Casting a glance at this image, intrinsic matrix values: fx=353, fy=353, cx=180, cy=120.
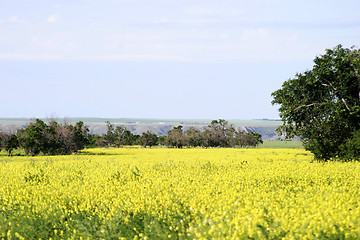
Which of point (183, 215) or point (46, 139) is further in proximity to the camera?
point (46, 139)

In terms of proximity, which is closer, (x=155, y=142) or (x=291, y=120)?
(x=291, y=120)

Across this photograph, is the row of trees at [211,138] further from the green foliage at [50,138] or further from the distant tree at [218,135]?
the green foliage at [50,138]

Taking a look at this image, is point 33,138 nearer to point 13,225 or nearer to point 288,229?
point 13,225

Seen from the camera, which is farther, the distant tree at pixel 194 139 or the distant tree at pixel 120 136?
the distant tree at pixel 120 136

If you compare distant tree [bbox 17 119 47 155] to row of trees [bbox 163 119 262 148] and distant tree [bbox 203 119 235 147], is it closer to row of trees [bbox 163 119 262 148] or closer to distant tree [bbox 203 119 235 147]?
row of trees [bbox 163 119 262 148]

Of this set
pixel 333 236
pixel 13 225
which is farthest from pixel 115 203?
pixel 333 236

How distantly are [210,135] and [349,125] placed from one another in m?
63.3

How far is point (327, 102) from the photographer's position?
86.3 feet

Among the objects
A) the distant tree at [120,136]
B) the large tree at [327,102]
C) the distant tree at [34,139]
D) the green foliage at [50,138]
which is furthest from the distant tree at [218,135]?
the large tree at [327,102]

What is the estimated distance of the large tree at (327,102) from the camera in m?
25.3

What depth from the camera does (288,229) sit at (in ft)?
20.2

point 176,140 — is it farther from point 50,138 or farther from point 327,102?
point 327,102

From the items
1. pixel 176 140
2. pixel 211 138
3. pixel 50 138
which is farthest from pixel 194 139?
pixel 50 138

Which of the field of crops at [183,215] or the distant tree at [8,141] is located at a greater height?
the field of crops at [183,215]
